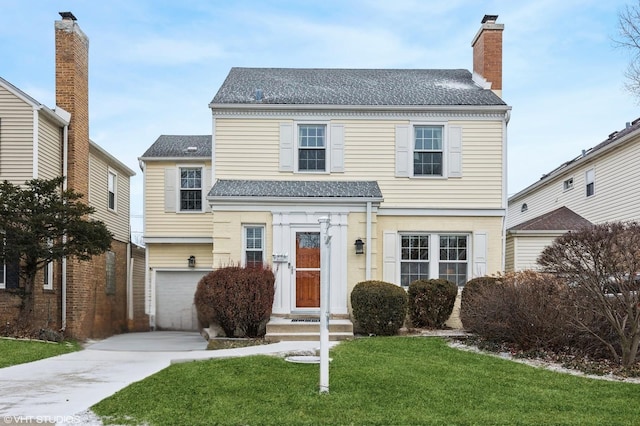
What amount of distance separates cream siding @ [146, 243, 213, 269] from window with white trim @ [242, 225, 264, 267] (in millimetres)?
4721

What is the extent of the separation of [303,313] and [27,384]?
287 inches

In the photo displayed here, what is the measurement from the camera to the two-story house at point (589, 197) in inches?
767

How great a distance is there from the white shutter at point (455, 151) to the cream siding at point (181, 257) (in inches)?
315

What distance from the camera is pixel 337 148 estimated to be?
16641 millimetres

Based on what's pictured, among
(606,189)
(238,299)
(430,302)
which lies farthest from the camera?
(606,189)

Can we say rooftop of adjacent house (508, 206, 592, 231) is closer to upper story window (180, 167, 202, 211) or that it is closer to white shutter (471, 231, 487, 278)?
white shutter (471, 231, 487, 278)

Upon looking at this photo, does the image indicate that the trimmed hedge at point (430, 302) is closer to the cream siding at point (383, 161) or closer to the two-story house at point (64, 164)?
the cream siding at point (383, 161)

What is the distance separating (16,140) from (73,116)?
1.59 metres

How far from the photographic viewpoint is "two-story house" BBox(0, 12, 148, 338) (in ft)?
47.6

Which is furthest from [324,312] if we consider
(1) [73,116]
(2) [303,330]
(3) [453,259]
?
(1) [73,116]

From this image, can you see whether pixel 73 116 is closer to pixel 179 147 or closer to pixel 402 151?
pixel 179 147

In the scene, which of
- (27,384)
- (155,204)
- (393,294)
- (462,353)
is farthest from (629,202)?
(27,384)

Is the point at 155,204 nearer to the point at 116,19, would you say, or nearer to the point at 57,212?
the point at 57,212

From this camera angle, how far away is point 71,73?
15758mm
